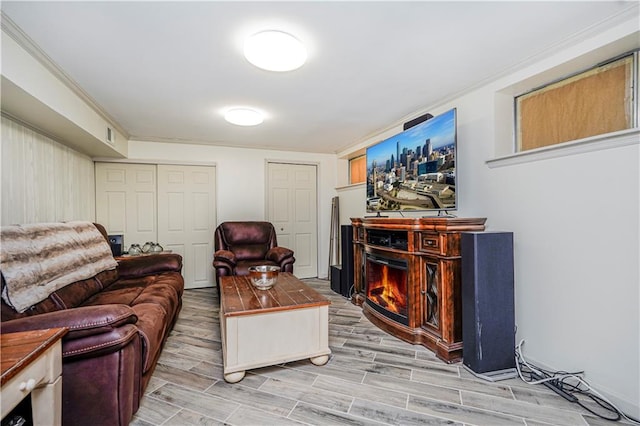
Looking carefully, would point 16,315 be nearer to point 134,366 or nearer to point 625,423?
point 134,366

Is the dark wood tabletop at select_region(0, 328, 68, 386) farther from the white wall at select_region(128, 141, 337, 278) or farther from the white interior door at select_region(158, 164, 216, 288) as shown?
the white wall at select_region(128, 141, 337, 278)

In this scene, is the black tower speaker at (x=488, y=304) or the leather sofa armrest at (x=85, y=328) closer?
the leather sofa armrest at (x=85, y=328)

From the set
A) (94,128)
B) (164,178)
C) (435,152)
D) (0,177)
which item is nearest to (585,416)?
(435,152)

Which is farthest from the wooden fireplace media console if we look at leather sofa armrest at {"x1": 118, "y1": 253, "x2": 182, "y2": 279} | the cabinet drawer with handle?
leather sofa armrest at {"x1": 118, "y1": 253, "x2": 182, "y2": 279}

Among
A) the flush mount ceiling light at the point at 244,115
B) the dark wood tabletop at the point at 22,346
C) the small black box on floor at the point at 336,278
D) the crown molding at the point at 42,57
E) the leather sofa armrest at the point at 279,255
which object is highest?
the crown molding at the point at 42,57

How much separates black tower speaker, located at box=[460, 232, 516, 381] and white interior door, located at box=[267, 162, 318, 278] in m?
3.24

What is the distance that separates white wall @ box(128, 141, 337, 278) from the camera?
14.3ft

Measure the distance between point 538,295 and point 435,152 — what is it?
4.26ft

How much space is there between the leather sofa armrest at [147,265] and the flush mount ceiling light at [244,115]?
1626mm

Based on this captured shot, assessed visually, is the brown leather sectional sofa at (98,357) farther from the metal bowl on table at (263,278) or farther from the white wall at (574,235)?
the white wall at (574,235)

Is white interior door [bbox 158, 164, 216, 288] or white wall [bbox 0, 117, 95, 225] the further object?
white interior door [bbox 158, 164, 216, 288]

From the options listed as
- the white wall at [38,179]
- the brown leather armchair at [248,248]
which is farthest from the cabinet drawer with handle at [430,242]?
the white wall at [38,179]

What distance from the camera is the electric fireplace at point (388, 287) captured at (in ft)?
8.62

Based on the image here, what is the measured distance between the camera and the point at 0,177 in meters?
2.23
